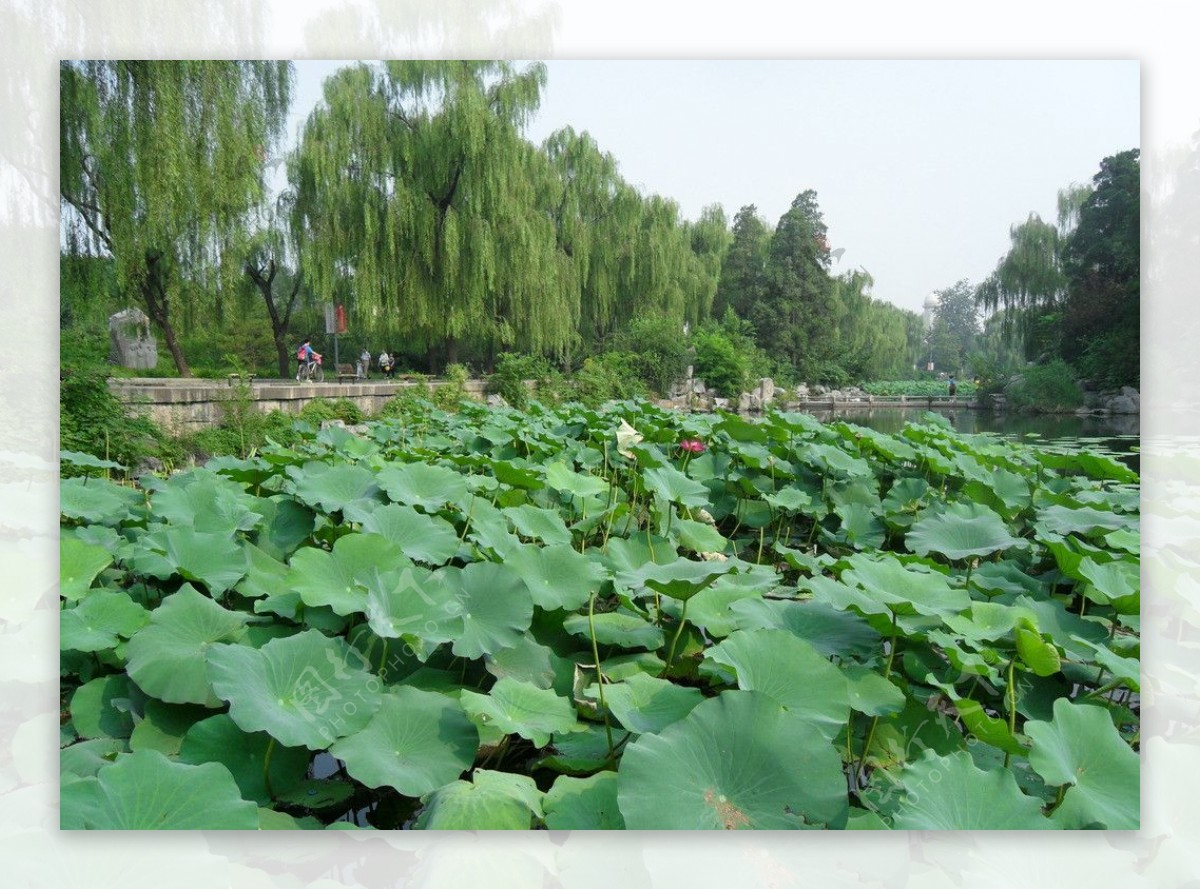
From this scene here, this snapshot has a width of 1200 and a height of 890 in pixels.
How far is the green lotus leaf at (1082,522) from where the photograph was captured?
5.18 ft

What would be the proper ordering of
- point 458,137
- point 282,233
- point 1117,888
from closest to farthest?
point 1117,888 → point 282,233 → point 458,137

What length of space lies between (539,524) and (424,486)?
25 centimetres

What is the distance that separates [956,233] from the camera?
1894mm

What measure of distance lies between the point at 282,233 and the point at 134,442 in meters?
1.12

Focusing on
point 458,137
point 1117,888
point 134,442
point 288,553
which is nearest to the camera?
point 1117,888

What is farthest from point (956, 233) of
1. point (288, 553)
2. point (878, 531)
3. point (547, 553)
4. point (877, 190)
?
point (288, 553)

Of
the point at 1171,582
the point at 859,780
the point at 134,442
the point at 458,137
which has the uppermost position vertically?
the point at 458,137

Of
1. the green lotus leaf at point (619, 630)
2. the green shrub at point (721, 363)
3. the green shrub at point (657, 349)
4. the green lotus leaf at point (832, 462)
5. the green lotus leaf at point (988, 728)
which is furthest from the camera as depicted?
the green shrub at point (657, 349)

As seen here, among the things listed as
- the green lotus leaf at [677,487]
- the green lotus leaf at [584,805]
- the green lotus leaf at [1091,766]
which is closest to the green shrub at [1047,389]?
the green lotus leaf at [677,487]

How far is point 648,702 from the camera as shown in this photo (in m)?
0.94

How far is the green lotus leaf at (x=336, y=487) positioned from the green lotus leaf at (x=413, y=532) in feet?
0.47

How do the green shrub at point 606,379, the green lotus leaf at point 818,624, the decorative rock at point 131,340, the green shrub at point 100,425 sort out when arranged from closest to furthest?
the green lotus leaf at point 818,624 < the green shrub at point 100,425 < the decorative rock at point 131,340 < the green shrub at point 606,379

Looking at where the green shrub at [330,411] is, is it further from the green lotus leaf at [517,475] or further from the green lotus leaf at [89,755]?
the green lotus leaf at [89,755]

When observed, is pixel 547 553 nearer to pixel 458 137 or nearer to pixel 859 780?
pixel 859 780
